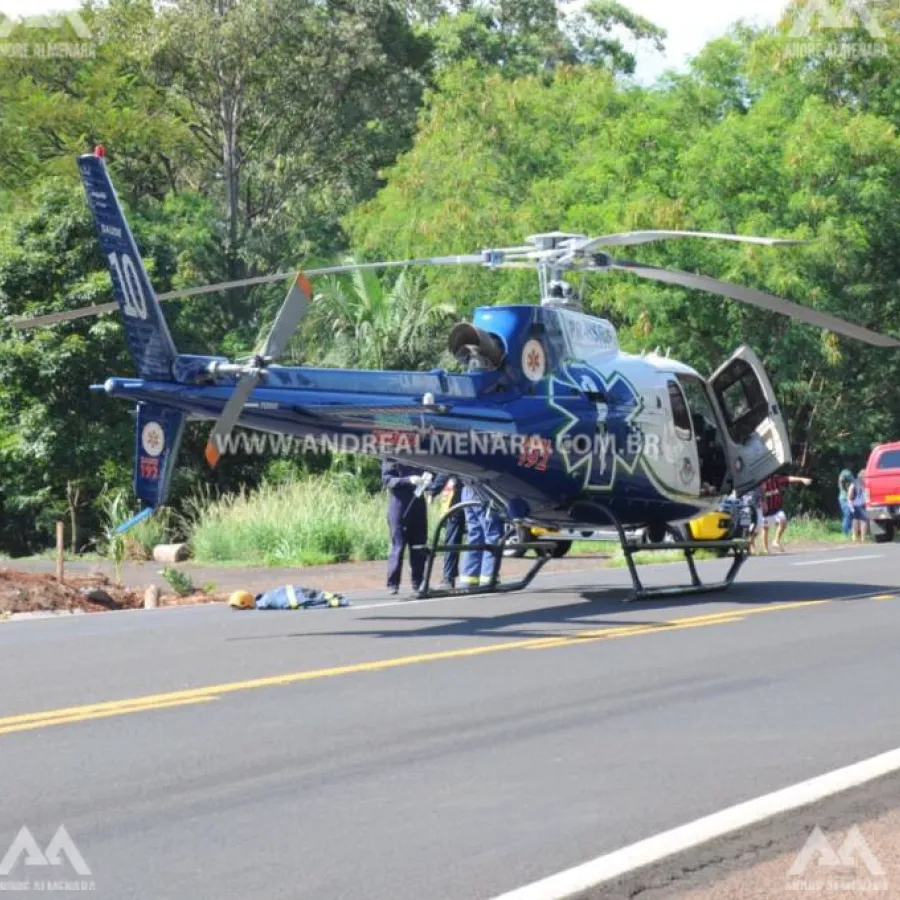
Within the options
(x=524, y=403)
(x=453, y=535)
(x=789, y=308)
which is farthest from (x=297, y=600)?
(x=789, y=308)

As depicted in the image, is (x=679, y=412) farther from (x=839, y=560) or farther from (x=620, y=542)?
(x=839, y=560)

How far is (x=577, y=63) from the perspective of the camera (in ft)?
184

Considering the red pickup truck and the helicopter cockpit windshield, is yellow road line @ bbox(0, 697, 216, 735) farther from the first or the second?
the red pickup truck

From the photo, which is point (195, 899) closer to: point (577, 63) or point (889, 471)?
point (889, 471)

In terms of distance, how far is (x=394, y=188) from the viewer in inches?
1698

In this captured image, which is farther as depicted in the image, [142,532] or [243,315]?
[243,315]

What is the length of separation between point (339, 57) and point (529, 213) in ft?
35.3

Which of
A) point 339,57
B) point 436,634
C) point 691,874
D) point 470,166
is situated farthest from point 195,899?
point 339,57

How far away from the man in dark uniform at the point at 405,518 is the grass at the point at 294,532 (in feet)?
20.2

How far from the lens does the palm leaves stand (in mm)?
33594
